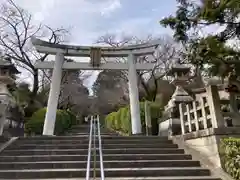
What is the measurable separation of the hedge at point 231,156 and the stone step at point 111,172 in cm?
51

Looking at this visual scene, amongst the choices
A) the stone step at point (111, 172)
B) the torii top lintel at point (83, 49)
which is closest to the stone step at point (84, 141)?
the stone step at point (111, 172)

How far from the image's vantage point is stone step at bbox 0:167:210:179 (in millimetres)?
5816

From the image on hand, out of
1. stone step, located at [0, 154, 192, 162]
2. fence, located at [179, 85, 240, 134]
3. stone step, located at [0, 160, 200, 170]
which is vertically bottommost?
stone step, located at [0, 160, 200, 170]

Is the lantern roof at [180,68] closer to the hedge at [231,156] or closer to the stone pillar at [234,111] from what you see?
the stone pillar at [234,111]

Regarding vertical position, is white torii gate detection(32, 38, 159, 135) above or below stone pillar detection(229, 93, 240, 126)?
above

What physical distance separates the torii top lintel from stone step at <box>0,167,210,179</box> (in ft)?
25.3

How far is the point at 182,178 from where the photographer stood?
5594mm

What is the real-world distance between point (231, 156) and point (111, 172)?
264cm

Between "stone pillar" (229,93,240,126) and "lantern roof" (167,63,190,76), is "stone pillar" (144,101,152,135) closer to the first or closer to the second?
"lantern roof" (167,63,190,76)

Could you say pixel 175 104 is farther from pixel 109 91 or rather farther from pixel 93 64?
pixel 109 91

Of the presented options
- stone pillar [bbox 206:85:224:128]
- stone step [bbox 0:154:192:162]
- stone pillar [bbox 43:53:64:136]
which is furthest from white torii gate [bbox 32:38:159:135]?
stone pillar [bbox 206:85:224:128]

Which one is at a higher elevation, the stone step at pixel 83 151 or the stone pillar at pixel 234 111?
the stone pillar at pixel 234 111

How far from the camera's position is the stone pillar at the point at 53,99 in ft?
37.0

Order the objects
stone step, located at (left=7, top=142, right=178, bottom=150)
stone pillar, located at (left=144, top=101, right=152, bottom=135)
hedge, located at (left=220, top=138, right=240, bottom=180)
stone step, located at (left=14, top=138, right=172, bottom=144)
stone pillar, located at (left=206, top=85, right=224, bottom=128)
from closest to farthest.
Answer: hedge, located at (left=220, top=138, right=240, bottom=180), stone pillar, located at (left=206, top=85, right=224, bottom=128), stone step, located at (left=7, top=142, right=178, bottom=150), stone step, located at (left=14, top=138, right=172, bottom=144), stone pillar, located at (left=144, top=101, right=152, bottom=135)
